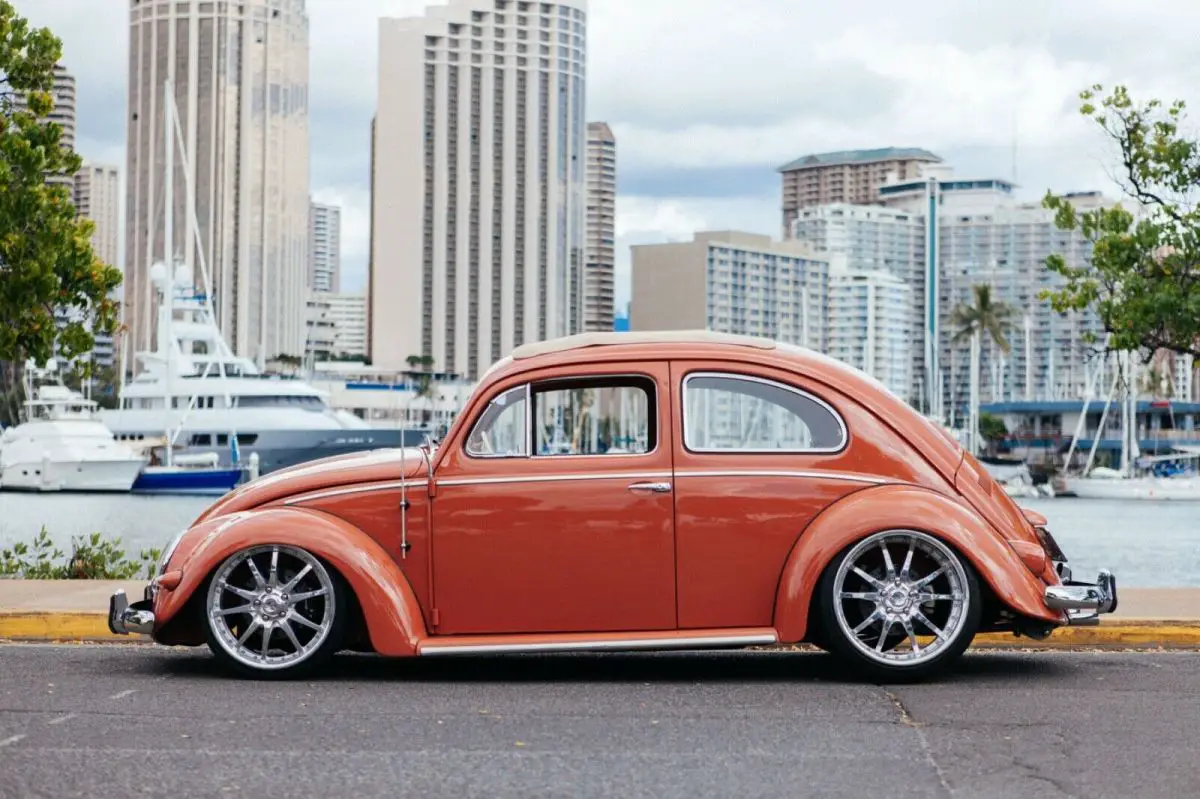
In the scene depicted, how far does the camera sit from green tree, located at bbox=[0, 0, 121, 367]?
16484 millimetres

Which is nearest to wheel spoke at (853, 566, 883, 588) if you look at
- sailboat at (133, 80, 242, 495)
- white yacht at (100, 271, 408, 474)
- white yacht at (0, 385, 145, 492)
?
sailboat at (133, 80, 242, 495)

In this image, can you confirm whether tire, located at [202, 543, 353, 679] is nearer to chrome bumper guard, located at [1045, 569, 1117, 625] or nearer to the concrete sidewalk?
the concrete sidewalk

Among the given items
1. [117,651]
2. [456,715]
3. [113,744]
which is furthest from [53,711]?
[117,651]

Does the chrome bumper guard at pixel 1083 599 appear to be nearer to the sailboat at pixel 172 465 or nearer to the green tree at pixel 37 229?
the green tree at pixel 37 229

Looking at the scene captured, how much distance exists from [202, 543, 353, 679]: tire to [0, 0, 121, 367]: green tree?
8.94 metres

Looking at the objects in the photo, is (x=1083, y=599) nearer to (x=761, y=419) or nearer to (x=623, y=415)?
(x=761, y=419)

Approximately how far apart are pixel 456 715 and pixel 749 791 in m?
1.94

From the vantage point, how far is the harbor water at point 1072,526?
41812 mm

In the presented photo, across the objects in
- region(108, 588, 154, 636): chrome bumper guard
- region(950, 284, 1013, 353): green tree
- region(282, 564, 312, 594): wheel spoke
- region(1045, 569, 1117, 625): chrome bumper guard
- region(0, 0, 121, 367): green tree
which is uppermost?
region(950, 284, 1013, 353): green tree

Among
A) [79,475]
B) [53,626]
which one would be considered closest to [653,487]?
[53,626]

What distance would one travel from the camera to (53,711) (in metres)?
7.21

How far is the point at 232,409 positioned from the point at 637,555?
69.6 meters

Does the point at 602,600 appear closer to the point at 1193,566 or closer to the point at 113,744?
the point at 113,744

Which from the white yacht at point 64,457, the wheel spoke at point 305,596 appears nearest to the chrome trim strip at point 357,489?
the wheel spoke at point 305,596
